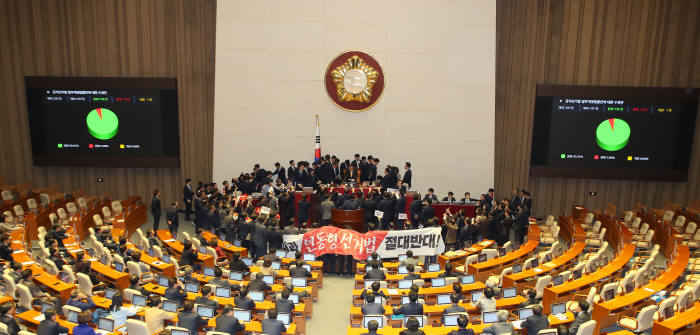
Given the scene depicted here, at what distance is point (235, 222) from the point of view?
14.5 metres

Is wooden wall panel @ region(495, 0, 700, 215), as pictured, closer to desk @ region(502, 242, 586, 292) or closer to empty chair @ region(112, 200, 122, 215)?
desk @ region(502, 242, 586, 292)

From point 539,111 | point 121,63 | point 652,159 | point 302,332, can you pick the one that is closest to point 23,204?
point 121,63

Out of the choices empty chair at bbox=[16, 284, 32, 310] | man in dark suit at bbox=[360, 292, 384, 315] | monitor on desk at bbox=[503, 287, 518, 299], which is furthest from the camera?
monitor on desk at bbox=[503, 287, 518, 299]

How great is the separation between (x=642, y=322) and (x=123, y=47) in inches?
738

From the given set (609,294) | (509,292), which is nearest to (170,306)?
(509,292)

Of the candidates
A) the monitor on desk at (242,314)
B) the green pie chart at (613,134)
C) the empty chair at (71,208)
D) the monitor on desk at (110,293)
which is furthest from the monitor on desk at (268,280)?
the green pie chart at (613,134)

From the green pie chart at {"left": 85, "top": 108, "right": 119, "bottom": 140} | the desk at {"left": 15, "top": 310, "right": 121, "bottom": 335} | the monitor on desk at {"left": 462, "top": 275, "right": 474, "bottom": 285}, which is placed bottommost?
the desk at {"left": 15, "top": 310, "right": 121, "bottom": 335}

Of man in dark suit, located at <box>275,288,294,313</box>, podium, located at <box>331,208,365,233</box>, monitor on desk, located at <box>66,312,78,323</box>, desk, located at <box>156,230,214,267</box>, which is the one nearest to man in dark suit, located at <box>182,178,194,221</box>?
desk, located at <box>156,230,214,267</box>

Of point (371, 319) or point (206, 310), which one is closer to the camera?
point (371, 319)

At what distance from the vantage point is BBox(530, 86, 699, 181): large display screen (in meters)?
18.3

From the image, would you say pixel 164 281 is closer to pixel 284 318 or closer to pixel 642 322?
pixel 284 318

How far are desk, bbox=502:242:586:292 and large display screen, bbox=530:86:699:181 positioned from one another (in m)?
6.46

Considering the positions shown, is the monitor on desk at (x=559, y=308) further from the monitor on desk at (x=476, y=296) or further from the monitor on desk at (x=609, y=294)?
the monitor on desk at (x=476, y=296)

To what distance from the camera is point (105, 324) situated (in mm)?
8672
